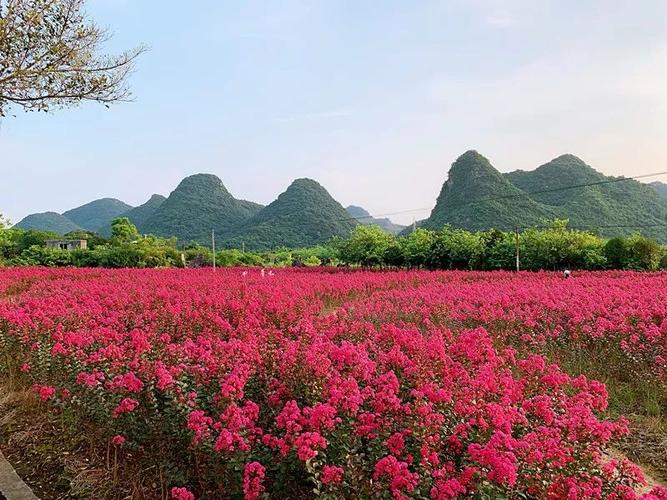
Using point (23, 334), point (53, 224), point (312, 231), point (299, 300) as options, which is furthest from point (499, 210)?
point (53, 224)

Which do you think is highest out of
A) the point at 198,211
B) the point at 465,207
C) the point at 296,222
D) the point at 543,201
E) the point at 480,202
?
the point at 198,211

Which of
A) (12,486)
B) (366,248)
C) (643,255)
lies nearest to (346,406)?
(12,486)

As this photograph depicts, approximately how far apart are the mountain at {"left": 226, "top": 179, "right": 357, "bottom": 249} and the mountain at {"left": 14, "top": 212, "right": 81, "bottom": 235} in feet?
230

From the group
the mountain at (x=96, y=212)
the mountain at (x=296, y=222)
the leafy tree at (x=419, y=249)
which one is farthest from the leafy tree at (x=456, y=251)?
the mountain at (x=96, y=212)

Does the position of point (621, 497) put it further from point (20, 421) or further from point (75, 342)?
point (20, 421)

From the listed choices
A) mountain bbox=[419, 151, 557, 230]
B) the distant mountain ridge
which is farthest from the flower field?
mountain bbox=[419, 151, 557, 230]

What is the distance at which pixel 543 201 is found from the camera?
64.5 m

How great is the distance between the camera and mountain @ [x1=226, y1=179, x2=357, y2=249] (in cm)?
7809

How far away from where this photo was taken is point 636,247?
24.4m

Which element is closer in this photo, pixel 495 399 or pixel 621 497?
pixel 621 497

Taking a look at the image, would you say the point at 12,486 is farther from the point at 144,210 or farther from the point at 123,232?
the point at 144,210

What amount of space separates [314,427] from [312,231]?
258 ft

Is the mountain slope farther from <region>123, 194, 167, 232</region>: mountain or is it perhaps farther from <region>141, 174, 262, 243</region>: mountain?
<region>123, 194, 167, 232</region>: mountain

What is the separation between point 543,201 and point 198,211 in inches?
2354
